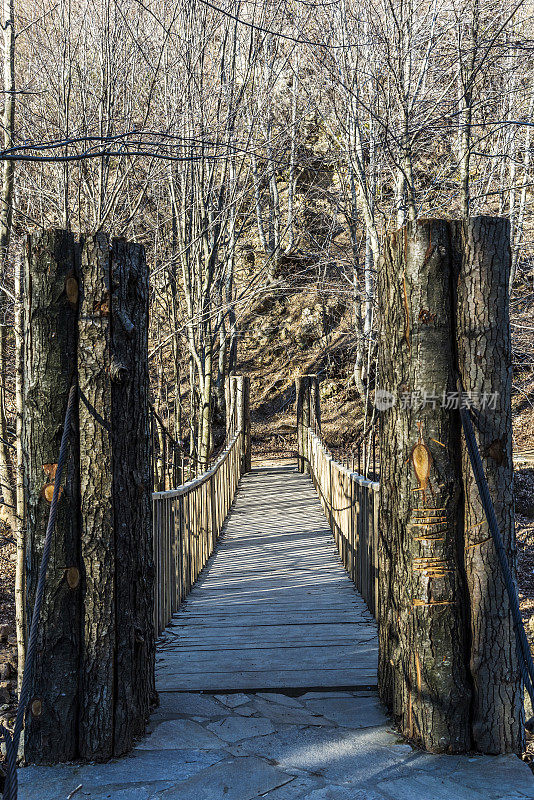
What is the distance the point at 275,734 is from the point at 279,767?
0.94 feet

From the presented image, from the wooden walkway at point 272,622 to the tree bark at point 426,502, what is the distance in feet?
2.53

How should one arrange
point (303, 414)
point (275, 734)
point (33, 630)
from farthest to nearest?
1. point (303, 414)
2. point (275, 734)
3. point (33, 630)

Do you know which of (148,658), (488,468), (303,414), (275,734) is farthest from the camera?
(303,414)

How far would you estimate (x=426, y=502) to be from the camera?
2.83 metres

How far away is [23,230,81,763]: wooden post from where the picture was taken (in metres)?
2.76

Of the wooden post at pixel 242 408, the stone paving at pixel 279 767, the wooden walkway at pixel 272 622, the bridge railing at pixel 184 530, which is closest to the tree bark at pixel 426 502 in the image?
the stone paving at pixel 279 767

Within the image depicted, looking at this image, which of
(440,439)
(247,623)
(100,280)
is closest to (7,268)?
(247,623)

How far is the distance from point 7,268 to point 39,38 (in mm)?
3538

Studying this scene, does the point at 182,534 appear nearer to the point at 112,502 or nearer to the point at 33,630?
the point at 112,502

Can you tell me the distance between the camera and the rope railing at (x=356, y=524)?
496 centimetres

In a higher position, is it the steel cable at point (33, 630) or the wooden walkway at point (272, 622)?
the steel cable at point (33, 630)

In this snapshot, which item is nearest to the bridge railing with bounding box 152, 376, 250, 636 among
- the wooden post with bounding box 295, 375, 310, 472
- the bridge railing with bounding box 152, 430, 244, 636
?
the bridge railing with bounding box 152, 430, 244, 636

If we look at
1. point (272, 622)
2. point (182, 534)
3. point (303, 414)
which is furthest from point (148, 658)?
point (303, 414)

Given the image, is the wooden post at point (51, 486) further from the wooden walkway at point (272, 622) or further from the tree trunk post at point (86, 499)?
the wooden walkway at point (272, 622)
